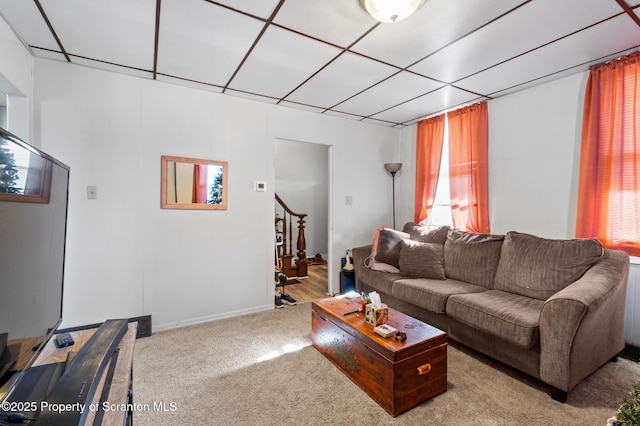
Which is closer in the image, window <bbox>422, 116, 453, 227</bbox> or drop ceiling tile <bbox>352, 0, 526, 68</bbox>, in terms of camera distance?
drop ceiling tile <bbox>352, 0, 526, 68</bbox>

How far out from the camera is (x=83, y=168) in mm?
2537

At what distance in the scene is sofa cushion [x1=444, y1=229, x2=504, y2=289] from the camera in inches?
109

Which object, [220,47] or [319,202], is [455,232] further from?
[319,202]

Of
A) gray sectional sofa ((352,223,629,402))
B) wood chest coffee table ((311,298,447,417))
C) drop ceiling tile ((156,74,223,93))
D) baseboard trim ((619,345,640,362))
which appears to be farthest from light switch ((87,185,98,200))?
baseboard trim ((619,345,640,362))

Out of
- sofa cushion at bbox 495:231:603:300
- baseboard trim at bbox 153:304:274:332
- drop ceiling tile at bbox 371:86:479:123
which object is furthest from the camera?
drop ceiling tile at bbox 371:86:479:123

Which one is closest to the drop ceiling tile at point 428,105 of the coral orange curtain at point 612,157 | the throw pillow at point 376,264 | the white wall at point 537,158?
the white wall at point 537,158

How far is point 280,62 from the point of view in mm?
2422

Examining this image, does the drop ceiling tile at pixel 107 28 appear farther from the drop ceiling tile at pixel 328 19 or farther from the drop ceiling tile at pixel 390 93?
the drop ceiling tile at pixel 390 93

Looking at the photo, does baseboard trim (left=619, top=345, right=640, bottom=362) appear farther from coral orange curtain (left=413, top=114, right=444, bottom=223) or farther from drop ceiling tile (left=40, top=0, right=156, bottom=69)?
drop ceiling tile (left=40, top=0, right=156, bottom=69)

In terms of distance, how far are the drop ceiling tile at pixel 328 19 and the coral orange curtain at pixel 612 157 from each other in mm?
Answer: 2058

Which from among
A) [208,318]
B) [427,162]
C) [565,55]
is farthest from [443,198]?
[208,318]

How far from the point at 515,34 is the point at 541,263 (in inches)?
68.7

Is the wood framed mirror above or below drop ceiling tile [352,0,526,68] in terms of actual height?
below

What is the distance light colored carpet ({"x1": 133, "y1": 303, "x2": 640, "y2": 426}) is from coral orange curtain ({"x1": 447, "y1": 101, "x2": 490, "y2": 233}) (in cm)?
154
